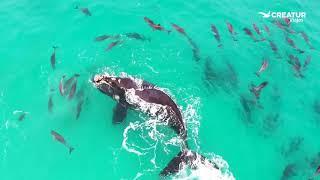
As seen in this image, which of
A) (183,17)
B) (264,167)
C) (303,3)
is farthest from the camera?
(303,3)

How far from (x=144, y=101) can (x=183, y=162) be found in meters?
2.18

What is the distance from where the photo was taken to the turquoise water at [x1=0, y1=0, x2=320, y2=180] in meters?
12.4

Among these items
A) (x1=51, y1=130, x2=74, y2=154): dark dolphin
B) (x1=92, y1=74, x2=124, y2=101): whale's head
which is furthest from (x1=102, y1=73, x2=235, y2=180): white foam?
(x1=51, y1=130, x2=74, y2=154): dark dolphin

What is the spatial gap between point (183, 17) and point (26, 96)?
7.30 m

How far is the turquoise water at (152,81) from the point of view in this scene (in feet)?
40.8

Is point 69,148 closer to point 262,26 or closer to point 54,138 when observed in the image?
point 54,138

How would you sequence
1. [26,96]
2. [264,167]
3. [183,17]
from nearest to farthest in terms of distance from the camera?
[264,167] < [26,96] < [183,17]

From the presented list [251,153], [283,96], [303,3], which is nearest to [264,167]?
[251,153]

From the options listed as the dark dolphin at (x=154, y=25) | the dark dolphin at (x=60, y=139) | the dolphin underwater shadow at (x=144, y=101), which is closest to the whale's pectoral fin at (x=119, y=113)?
the dolphin underwater shadow at (x=144, y=101)

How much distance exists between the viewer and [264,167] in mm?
12805

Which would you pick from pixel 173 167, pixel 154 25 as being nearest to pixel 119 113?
pixel 173 167

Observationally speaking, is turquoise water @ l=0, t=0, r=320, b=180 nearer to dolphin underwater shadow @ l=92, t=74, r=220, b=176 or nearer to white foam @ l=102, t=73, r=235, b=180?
white foam @ l=102, t=73, r=235, b=180

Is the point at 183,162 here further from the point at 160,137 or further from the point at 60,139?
the point at 60,139

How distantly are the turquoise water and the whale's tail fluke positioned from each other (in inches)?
10.1
